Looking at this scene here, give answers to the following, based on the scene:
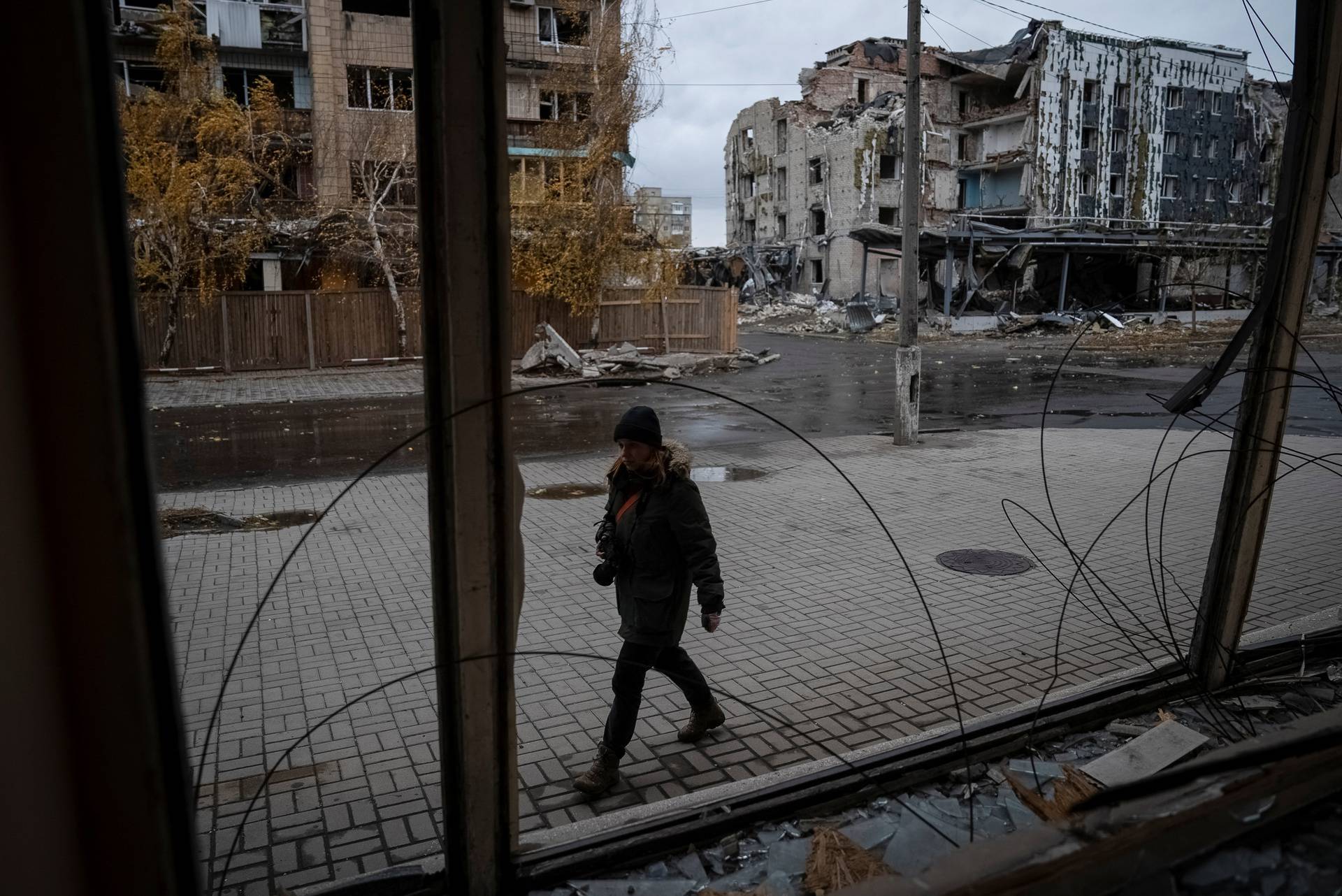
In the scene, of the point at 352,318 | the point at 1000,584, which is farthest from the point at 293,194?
the point at 1000,584

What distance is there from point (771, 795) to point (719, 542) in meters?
4.67

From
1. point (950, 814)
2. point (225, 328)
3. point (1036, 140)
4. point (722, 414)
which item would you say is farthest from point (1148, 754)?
point (1036, 140)

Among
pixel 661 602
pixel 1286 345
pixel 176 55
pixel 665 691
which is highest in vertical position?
pixel 176 55

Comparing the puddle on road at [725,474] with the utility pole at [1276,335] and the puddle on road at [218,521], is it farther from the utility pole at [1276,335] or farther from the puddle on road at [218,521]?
the utility pole at [1276,335]

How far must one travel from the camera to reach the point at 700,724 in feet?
15.0

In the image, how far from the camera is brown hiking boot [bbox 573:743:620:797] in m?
4.04

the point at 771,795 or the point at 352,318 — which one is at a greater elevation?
the point at 352,318

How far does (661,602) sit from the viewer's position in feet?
13.7

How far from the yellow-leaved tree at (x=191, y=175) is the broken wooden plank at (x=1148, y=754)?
20.5m

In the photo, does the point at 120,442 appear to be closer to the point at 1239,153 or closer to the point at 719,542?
the point at 719,542

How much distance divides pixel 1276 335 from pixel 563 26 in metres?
29.0

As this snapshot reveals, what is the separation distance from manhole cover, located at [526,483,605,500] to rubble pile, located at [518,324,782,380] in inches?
416

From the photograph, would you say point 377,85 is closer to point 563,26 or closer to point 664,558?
point 563,26

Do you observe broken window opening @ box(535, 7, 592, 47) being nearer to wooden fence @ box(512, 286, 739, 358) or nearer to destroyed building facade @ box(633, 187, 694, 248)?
destroyed building facade @ box(633, 187, 694, 248)
